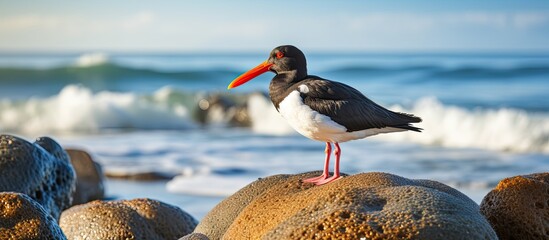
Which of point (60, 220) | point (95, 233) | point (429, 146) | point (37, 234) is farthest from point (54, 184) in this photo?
point (429, 146)

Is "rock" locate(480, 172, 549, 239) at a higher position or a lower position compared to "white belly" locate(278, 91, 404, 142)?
lower

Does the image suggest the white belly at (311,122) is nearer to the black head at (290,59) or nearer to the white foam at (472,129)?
the black head at (290,59)

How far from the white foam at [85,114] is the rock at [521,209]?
51.9 ft

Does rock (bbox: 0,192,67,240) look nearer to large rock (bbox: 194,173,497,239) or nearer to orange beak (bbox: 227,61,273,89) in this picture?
large rock (bbox: 194,173,497,239)

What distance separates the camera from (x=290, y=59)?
517 cm

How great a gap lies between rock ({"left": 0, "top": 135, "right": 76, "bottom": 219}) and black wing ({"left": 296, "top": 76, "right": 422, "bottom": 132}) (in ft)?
7.66

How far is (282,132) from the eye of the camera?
18.5 meters

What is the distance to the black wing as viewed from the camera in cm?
495

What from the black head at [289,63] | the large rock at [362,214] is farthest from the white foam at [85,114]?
the large rock at [362,214]

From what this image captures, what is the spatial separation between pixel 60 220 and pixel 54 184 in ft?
2.05

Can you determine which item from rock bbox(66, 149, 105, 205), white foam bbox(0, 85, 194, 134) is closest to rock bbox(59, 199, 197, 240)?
rock bbox(66, 149, 105, 205)

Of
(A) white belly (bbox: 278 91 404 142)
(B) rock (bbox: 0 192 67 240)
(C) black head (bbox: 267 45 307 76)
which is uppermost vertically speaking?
(C) black head (bbox: 267 45 307 76)

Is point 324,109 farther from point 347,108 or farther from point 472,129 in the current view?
point 472,129

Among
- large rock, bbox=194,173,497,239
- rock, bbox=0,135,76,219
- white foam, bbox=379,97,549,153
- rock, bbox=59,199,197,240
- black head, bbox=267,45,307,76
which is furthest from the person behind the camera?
white foam, bbox=379,97,549,153
